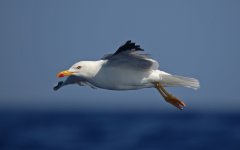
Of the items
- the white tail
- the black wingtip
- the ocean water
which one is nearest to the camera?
the black wingtip

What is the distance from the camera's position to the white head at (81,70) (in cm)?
1470

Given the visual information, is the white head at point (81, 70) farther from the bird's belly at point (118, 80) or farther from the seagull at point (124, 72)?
the bird's belly at point (118, 80)

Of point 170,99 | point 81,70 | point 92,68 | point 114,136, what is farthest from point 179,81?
point 114,136

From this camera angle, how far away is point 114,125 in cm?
5512

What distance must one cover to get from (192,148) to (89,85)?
2377cm

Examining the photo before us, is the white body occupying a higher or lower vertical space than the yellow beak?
lower

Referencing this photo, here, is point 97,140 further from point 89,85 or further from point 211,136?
point 89,85

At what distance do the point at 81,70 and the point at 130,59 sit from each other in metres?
1.04

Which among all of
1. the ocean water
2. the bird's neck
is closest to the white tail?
Answer: the bird's neck

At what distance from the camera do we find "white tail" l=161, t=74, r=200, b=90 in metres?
15.3

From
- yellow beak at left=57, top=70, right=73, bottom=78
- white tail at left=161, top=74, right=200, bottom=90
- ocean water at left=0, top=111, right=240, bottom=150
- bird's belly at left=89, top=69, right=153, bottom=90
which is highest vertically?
ocean water at left=0, top=111, right=240, bottom=150

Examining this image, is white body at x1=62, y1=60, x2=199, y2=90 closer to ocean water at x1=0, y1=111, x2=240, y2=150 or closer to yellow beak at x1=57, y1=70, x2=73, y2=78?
yellow beak at x1=57, y1=70, x2=73, y2=78

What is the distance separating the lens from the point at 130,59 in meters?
14.7

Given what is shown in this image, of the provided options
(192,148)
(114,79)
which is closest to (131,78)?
(114,79)
